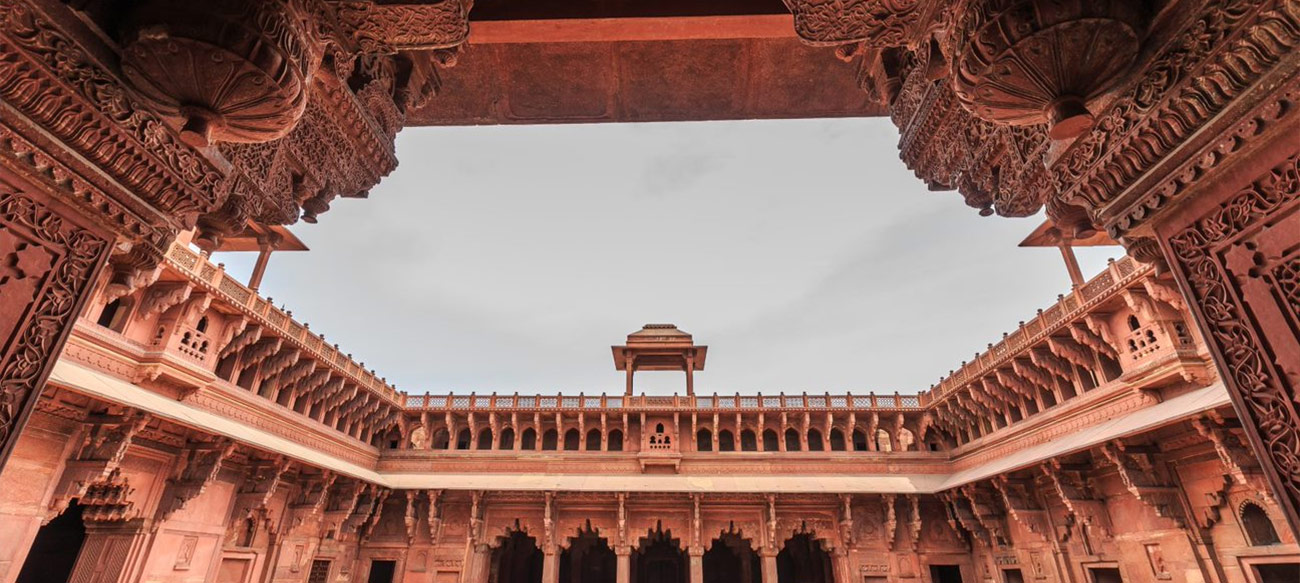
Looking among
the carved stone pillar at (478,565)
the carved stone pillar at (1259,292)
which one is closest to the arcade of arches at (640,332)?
the carved stone pillar at (1259,292)

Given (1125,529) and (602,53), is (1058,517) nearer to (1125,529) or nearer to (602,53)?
(1125,529)

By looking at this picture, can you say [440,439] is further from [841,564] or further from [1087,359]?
[1087,359]

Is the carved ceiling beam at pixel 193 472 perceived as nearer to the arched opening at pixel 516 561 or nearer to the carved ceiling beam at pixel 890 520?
the arched opening at pixel 516 561

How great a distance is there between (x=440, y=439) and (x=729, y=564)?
10392mm

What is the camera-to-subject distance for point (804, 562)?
59.6 feet

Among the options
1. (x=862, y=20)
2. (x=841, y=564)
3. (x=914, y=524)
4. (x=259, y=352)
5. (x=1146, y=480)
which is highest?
(x=259, y=352)

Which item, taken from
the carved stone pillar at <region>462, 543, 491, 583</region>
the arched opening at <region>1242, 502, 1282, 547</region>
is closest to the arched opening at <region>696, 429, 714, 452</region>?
the carved stone pillar at <region>462, 543, 491, 583</region>

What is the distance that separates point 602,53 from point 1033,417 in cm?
1254

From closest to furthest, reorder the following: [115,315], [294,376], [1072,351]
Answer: [115,315] → [1072,351] → [294,376]

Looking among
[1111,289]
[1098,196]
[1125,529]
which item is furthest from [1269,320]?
[1125,529]

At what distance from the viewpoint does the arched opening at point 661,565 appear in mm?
18547

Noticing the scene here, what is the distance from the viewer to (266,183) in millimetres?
3746

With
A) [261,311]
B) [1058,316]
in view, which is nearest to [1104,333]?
[1058,316]

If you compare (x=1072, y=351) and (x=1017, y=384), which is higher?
(x=1072, y=351)
